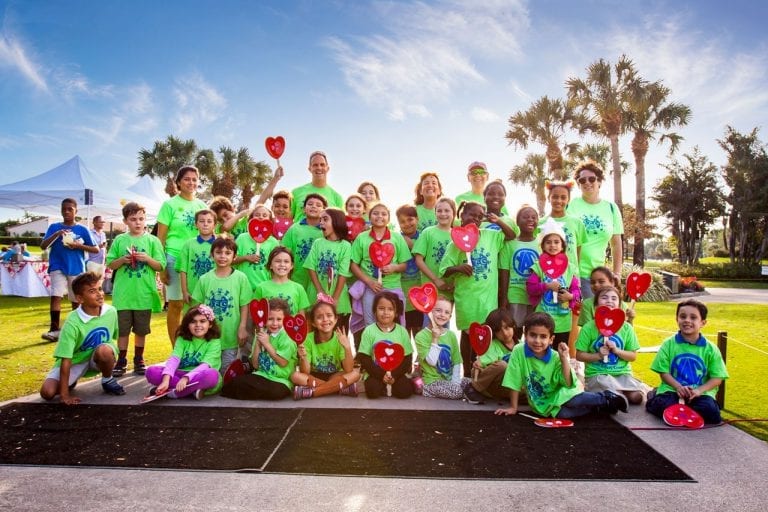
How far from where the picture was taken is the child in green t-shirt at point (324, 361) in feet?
14.0

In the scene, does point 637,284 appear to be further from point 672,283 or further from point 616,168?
point 616,168

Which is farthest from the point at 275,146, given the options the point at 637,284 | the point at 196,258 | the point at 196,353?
the point at 637,284

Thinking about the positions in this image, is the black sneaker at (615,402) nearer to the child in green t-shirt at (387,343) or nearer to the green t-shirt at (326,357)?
the child in green t-shirt at (387,343)

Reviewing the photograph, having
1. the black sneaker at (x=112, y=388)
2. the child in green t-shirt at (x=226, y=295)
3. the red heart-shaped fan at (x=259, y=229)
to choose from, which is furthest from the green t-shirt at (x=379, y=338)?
the black sneaker at (x=112, y=388)

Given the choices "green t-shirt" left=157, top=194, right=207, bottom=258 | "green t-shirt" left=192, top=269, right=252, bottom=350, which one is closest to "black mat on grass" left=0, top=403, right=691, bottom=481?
"green t-shirt" left=192, top=269, right=252, bottom=350

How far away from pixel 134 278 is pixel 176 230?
0.63 meters

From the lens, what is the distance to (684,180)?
37.5 m

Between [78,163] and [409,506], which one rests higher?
[78,163]

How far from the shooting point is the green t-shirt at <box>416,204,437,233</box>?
517 cm

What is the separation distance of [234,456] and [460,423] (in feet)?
5.04

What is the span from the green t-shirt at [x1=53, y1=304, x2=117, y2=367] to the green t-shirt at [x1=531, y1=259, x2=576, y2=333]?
12.5ft

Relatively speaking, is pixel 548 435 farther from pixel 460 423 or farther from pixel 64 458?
pixel 64 458

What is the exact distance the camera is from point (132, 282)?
495 centimetres

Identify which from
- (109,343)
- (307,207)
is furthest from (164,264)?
(307,207)
